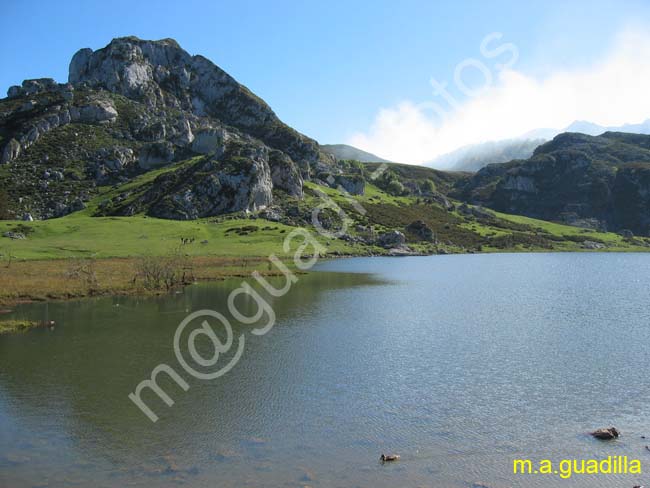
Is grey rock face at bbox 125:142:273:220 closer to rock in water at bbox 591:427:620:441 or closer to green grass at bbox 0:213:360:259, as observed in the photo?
green grass at bbox 0:213:360:259

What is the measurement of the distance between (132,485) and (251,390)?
10.8m

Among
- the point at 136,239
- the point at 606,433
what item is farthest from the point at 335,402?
the point at 136,239

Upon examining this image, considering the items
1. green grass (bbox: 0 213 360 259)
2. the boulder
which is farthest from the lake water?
the boulder

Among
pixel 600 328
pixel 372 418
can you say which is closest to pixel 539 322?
pixel 600 328

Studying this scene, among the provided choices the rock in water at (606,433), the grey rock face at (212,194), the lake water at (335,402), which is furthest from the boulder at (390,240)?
the rock in water at (606,433)

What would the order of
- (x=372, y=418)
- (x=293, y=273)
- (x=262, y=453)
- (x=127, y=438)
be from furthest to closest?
(x=293, y=273), (x=372, y=418), (x=127, y=438), (x=262, y=453)

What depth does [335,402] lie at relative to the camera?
25281mm

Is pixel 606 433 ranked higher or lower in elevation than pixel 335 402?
higher

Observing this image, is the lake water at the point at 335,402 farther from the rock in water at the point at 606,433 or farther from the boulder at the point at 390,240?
the boulder at the point at 390,240

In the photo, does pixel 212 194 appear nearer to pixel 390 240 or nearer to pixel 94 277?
pixel 390 240

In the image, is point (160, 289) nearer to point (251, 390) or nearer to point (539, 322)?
point (251, 390)

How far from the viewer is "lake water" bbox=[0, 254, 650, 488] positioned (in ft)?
59.3

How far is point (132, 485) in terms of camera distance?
1683 centimetres

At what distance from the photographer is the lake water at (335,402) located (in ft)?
59.3
